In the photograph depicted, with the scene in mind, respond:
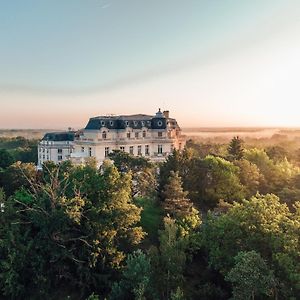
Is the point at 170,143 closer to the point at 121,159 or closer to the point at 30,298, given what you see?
the point at 121,159

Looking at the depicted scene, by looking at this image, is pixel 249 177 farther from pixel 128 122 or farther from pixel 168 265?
pixel 128 122

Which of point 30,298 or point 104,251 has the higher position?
point 104,251

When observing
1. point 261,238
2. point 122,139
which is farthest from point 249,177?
point 122,139

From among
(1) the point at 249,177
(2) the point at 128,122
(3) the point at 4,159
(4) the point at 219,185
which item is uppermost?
(2) the point at 128,122

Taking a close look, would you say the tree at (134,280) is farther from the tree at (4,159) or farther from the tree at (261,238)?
the tree at (4,159)

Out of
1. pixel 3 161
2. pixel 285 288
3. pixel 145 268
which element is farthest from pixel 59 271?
pixel 3 161

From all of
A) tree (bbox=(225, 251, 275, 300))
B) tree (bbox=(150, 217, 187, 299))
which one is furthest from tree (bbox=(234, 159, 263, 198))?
tree (bbox=(225, 251, 275, 300))

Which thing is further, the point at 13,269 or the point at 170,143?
the point at 170,143
